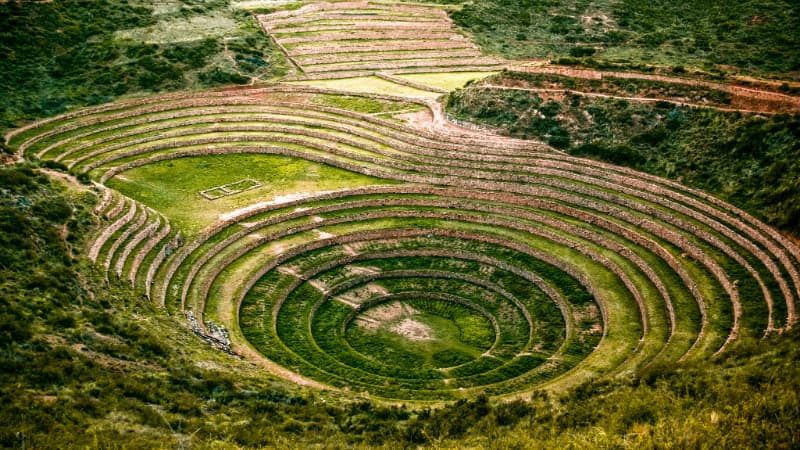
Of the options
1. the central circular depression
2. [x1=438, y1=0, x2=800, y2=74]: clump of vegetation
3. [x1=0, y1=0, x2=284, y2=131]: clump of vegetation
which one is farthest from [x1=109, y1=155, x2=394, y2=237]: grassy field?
[x1=438, y1=0, x2=800, y2=74]: clump of vegetation

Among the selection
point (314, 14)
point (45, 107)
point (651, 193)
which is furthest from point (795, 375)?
point (314, 14)

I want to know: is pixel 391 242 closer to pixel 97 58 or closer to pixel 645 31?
pixel 97 58

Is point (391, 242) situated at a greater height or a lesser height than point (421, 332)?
greater

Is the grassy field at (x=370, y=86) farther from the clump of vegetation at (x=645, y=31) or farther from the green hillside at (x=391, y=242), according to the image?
the clump of vegetation at (x=645, y=31)

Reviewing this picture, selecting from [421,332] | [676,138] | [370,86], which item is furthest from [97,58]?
[676,138]

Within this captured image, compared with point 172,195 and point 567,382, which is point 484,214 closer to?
point 567,382
